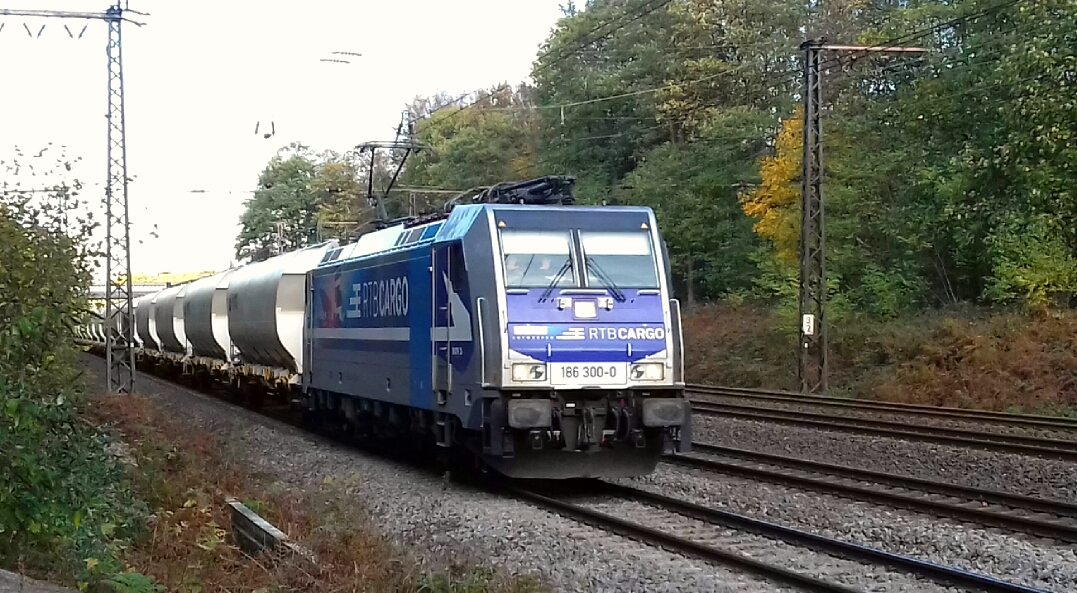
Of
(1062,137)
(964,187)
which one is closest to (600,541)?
(1062,137)

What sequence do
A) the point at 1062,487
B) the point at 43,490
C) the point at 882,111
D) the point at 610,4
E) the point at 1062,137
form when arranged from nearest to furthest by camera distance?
1. the point at 43,490
2. the point at 1062,487
3. the point at 1062,137
4. the point at 882,111
5. the point at 610,4

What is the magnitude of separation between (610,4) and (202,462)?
39619 millimetres

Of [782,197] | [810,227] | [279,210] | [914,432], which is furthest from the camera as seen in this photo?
[279,210]

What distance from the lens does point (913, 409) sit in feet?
71.1

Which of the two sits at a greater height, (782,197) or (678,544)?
(782,197)

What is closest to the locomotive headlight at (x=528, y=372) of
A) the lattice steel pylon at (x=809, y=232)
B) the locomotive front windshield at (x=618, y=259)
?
the locomotive front windshield at (x=618, y=259)

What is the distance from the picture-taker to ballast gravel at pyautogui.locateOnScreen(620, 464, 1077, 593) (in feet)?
28.5

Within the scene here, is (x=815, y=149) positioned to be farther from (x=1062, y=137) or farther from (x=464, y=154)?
(x=464, y=154)

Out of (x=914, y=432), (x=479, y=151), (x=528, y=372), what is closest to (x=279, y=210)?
(x=479, y=151)

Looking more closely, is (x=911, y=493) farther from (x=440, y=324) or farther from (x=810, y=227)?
(x=810, y=227)

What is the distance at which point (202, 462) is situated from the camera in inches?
537

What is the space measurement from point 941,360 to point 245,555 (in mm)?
20127

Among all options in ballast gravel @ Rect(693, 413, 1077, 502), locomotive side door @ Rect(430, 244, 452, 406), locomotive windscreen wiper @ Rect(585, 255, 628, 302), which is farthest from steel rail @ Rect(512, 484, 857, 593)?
ballast gravel @ Rect(693, 413, 1077, 502)

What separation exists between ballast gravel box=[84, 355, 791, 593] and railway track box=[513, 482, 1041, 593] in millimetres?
137
